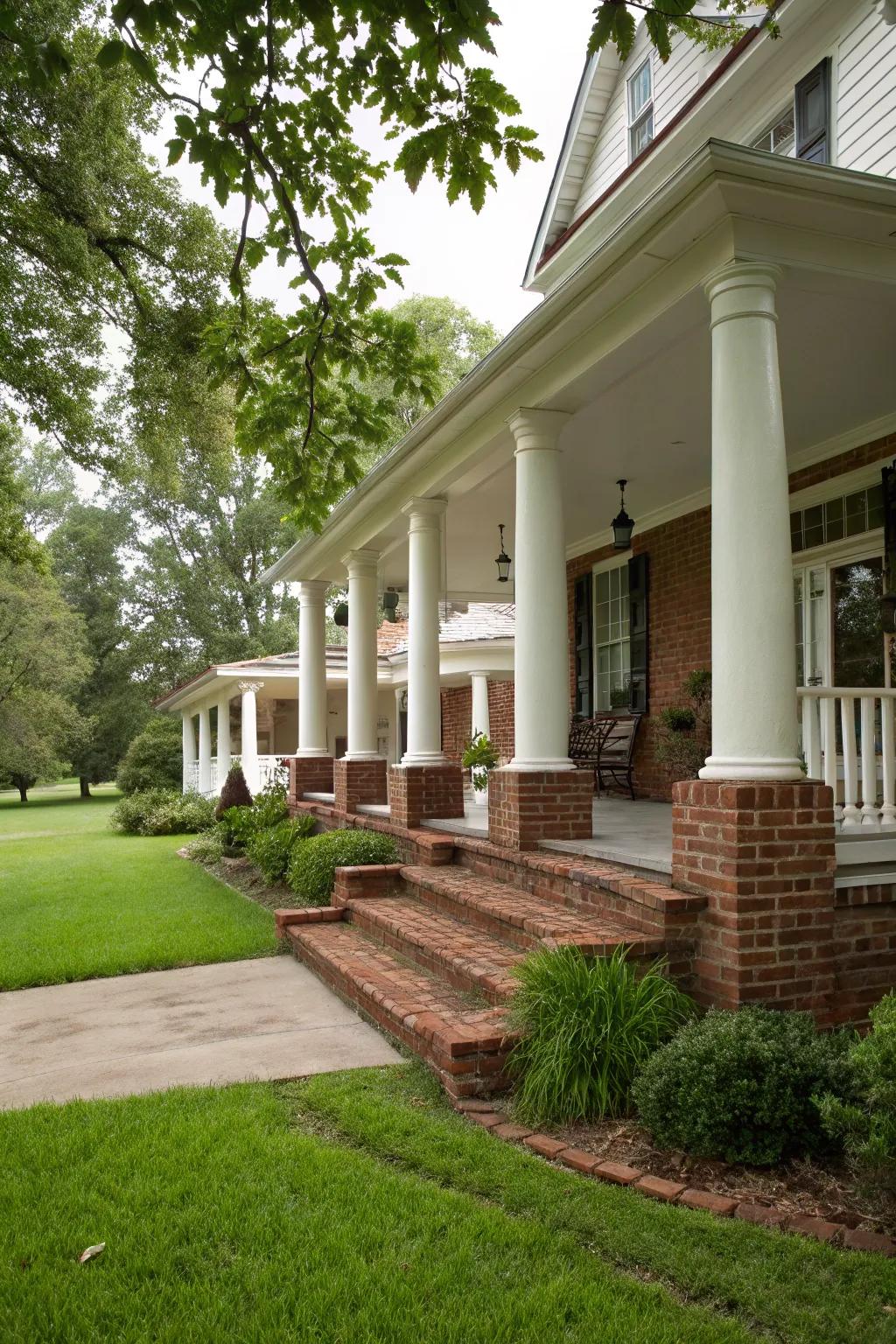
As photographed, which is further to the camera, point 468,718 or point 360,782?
point 468,718

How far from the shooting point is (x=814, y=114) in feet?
25.7

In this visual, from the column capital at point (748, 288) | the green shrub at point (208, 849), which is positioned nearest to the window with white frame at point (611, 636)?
the green shrub at point (208, 849)

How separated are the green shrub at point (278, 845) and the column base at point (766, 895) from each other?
21.2 ft

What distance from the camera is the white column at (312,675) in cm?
1266

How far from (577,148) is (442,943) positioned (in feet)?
32.6

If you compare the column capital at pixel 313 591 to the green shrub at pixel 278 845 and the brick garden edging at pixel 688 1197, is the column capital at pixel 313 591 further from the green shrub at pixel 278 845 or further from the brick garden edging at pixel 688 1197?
the brick garden edging at pixel 688 1197

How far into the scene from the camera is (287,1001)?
5.86 meters

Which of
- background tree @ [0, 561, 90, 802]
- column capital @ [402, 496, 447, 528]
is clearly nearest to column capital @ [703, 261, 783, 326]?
column capital @ [402, 496, 447, 528]

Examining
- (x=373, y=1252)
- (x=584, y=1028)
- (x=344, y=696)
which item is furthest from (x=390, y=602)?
(x=344, y=696)

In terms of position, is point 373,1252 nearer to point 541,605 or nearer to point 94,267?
point 541,605

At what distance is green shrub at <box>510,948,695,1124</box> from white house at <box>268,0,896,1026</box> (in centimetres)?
38

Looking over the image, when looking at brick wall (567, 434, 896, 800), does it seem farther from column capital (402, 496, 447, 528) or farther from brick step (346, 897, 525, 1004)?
brick step (346, 897, 525, 1004)

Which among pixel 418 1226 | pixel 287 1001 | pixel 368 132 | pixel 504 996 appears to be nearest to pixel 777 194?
pixel 368 132

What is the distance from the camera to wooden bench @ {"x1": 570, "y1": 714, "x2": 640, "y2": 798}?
10469mm
